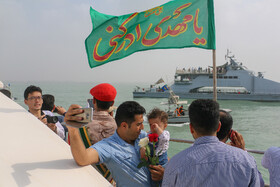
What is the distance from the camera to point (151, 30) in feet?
14.6

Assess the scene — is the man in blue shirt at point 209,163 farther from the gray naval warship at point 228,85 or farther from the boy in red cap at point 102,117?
the gray naval warship at point 228,85

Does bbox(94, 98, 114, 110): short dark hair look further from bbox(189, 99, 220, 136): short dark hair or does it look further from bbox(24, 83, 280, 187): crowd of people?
bbox(189, 99, 220, 136): short dark hair

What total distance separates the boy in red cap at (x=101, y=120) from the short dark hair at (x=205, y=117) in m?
0.84

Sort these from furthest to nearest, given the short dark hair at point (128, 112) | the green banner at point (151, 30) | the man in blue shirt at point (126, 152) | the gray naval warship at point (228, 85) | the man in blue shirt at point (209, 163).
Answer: the gray naval warship at point (228, 85)
the green banner at point (151, 30)
the short dark hair at point (128, 112)
the man in blue shirt at point (126, 152)
the man in blue shirt at point (209, 163)

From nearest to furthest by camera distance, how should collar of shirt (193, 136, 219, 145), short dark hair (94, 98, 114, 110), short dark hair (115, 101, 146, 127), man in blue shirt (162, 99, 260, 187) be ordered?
man in blue shirt (162, 99, 260, 187), collar of shirt (193, 136, 219, 145), short dark hair (115, 101, 146, 127), short dark hair (94, 98, 114, 110)

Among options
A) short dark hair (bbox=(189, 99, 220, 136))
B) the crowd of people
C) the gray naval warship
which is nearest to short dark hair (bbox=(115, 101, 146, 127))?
the crowd of people

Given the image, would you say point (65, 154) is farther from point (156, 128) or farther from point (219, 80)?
point (219, 80)

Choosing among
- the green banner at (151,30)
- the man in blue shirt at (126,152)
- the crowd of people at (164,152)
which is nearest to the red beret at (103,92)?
the crowd of people at (164,152)

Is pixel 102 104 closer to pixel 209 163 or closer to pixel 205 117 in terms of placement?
pixel 205 117

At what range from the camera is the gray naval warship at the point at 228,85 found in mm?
44281

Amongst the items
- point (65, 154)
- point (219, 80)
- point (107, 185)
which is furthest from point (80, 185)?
point (219, 80)

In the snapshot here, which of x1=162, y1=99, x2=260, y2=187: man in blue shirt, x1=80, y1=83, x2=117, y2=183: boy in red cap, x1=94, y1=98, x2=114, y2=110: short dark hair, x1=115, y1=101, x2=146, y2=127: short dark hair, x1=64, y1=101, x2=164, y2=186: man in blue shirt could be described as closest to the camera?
x1=162, y1=99, x2=260, y2=187: man in blue shirt

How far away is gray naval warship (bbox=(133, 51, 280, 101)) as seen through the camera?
44281mm

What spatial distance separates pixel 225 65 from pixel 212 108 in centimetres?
4891
